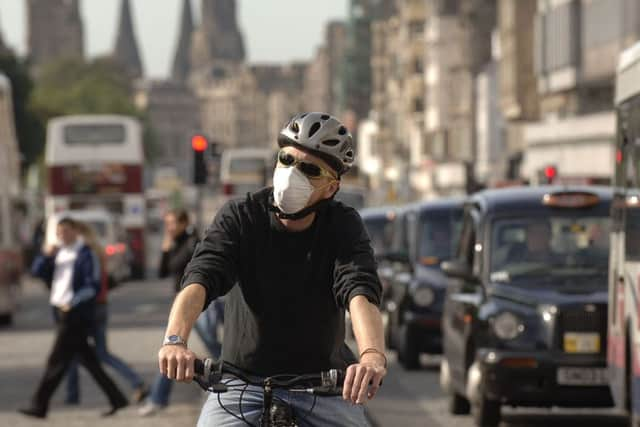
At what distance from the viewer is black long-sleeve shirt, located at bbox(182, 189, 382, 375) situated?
6551 millimetres

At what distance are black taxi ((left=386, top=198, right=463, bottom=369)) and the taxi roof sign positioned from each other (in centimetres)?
516

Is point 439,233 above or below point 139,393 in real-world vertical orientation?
above

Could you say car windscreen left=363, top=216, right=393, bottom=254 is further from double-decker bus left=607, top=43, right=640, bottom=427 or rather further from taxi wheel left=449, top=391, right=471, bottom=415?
double-decker bus left=607, top=43, right=640, bottom=427

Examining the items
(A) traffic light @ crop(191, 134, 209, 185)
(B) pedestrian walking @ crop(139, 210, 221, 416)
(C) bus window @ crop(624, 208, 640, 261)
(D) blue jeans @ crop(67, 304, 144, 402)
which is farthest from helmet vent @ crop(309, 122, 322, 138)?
(A) traffic light @ crop(191, 134, 209, 185)

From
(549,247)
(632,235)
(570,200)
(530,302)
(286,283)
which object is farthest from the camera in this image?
(570,200)

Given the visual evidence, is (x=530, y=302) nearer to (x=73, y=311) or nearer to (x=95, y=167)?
(x=73, y=311)

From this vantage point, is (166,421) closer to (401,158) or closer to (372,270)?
(372,270)

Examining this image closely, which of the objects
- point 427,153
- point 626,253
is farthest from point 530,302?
point 427,153

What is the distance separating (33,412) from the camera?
16.5 meters

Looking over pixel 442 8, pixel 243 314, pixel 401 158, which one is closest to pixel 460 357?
pixel 243 314

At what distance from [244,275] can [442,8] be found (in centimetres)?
11512

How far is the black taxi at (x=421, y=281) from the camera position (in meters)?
22.2

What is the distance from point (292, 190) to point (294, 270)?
10.4 inches

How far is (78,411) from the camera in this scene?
17547 mm
